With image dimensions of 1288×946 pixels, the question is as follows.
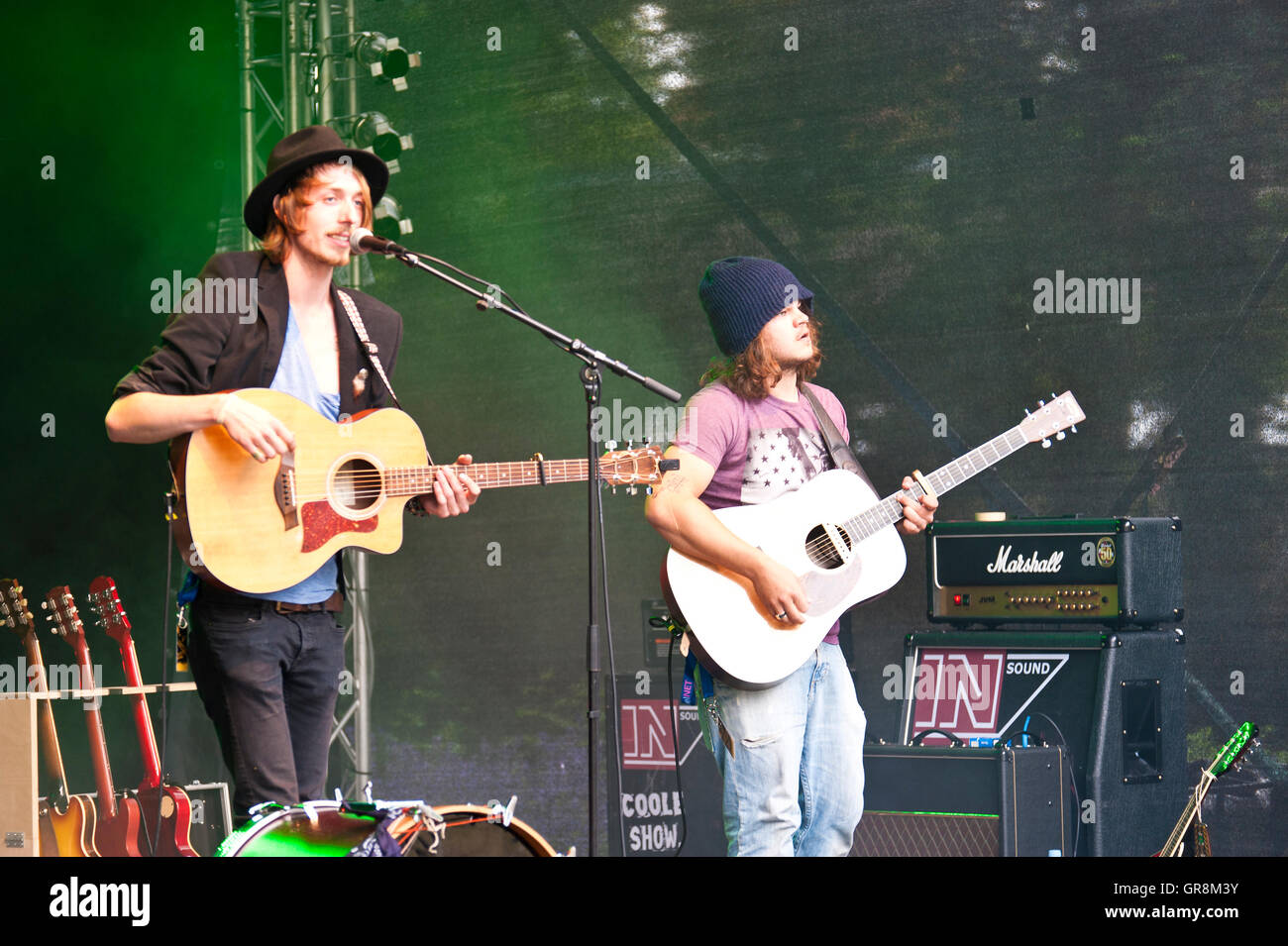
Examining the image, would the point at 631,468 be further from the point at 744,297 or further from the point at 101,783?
the point at 101,783

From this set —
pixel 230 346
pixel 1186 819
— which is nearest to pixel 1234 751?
pixel 1186 819

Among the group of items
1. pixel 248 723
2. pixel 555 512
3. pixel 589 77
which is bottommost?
pixel 248 723

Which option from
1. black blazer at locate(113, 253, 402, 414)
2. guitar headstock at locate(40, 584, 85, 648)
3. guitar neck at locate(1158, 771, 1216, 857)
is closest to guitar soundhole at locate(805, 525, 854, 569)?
black blazer at locate(113, 253, 402, 414)

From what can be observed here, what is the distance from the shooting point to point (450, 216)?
20.5 ft

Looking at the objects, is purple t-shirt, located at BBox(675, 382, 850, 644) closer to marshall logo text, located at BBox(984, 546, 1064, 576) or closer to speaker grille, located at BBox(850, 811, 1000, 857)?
speaker grille, located at BBox(850, 811, 1000, 857)

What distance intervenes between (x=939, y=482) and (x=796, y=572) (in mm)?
561

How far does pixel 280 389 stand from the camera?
3094mm

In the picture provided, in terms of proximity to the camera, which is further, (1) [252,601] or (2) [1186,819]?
(2) [1186,819]

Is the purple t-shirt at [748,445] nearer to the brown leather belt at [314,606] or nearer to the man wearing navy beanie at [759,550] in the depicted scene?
the man wearing navy beanie at [759,550]

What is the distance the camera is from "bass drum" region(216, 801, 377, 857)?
2330 millimetres

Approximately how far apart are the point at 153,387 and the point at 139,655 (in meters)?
3.24

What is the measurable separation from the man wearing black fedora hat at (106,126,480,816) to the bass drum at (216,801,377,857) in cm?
41

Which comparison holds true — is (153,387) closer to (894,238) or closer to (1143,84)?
(894,238)
